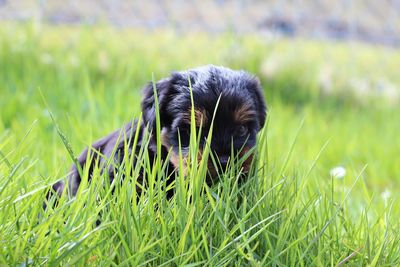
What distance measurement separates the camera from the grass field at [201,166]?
2.06 metres

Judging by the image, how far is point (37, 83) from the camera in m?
5.49

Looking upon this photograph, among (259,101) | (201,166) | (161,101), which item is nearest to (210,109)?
(161,101)

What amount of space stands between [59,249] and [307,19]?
550 inches

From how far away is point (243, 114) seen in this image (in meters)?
2.99

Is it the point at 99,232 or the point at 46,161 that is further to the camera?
the point at 46,161

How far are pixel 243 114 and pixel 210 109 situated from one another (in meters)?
0.19

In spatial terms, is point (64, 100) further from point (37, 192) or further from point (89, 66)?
point (37, 192)

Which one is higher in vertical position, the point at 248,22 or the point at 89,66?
the point at 89,66

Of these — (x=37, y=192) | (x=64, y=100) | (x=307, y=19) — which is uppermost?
(x=37, y=192)

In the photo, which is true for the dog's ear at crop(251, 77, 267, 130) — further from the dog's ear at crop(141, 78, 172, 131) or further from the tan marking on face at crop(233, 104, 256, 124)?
the dog's ear at crop(141, 78, 172, 131)

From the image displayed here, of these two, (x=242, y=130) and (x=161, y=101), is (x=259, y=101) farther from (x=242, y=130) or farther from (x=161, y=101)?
(x=161, y=101)

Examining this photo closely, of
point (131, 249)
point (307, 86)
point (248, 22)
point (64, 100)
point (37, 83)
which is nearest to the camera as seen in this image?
point (131, 249)

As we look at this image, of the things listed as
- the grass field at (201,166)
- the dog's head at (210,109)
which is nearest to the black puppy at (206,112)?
the dog's head at (210,109)

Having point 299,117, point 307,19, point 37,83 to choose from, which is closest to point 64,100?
point 37,83
